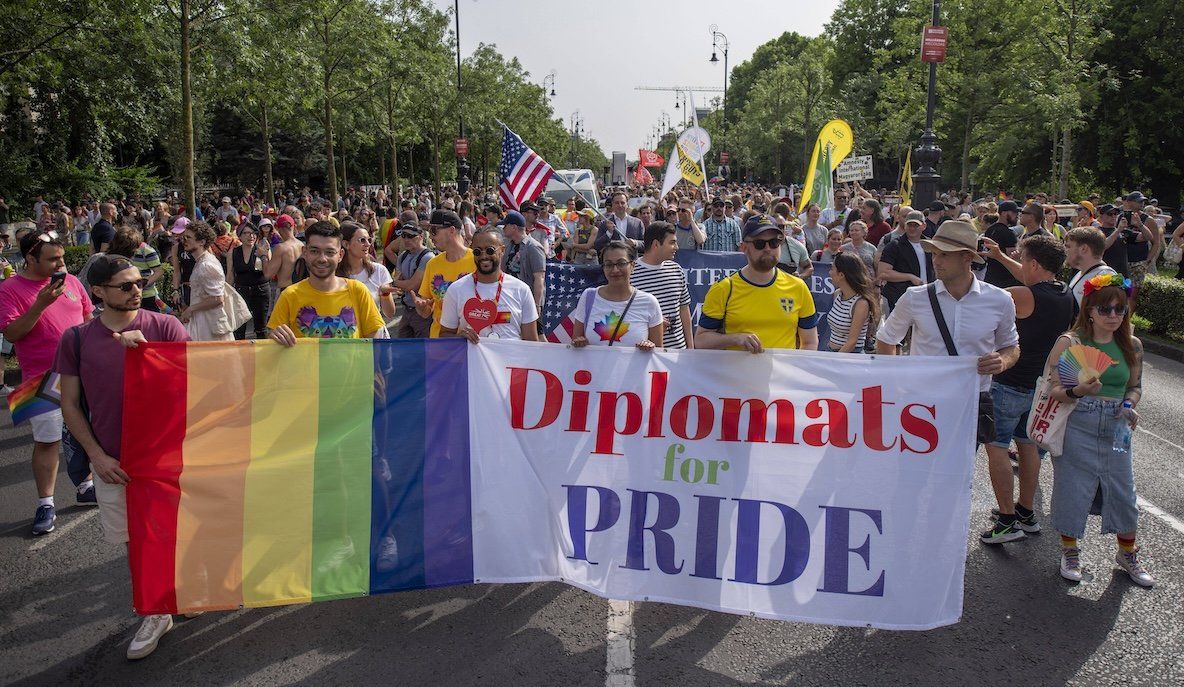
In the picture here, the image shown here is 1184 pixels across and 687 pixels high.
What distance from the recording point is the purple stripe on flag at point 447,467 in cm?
440

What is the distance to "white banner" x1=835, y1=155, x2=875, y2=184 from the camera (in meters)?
21.0

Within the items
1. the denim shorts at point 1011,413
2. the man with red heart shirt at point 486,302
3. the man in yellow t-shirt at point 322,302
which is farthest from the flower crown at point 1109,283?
the man in yellow t-shirt at point 322,302

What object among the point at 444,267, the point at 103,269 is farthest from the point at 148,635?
the point at 444,267

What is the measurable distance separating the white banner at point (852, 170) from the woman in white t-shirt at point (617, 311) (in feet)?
55.2

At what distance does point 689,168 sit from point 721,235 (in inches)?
247

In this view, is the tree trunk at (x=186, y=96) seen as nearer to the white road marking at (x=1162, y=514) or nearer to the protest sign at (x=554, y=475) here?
the protest sign at (x=554, y=475)

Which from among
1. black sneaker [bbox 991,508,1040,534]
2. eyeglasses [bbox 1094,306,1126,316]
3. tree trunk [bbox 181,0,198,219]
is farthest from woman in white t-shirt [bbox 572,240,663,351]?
tree trunk [bbox 181,0,198,219]

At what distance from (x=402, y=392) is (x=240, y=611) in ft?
4.77

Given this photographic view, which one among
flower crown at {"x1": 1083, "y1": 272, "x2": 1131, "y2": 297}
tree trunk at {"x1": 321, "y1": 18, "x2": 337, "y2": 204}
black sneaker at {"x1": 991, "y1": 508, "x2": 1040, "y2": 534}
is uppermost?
tree trunk at {"x1": 321, "y1": 18, "x2": 337, "y2": 204}

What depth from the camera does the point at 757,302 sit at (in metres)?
4.93

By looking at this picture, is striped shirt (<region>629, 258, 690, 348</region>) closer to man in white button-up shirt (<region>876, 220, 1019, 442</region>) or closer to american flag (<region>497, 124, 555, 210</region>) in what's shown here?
man in white button-up shirt (<region>876, 220, 1019, 442</region>)

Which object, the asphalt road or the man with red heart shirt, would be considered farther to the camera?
the man with red heart shirt

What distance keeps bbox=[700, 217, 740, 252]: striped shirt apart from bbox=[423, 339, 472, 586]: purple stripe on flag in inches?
367

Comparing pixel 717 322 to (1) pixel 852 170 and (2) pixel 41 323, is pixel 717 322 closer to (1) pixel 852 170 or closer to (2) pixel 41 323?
(2) pixel 41 323
